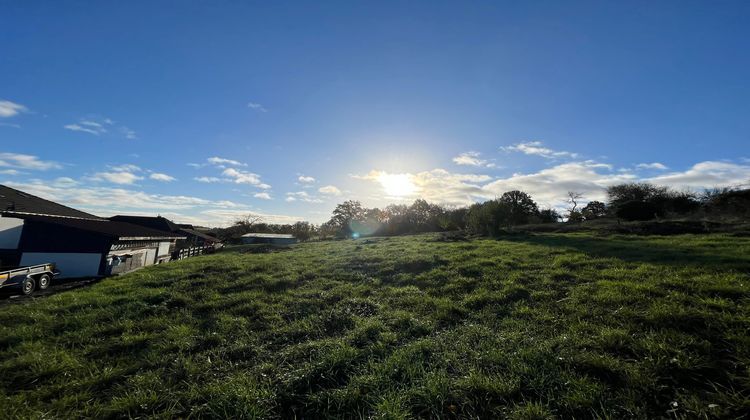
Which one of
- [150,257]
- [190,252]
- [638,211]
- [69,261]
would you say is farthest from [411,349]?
[638,211]

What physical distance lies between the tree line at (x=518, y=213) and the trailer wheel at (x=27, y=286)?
28.3 m

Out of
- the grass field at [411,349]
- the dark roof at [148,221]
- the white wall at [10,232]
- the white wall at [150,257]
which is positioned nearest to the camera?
the grass field at [411,349]

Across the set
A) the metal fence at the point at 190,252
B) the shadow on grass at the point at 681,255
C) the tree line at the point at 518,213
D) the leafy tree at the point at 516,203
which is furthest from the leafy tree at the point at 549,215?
the metal fence at the point at 190,252

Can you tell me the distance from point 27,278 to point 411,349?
1790cm

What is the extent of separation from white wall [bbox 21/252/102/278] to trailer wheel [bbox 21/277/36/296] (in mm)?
5553

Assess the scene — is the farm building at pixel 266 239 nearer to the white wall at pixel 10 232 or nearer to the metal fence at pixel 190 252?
the metal fence at pixel 190 252

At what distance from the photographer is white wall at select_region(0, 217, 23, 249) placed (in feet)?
62.8

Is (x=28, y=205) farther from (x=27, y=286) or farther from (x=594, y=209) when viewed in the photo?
(x=594, y=209)

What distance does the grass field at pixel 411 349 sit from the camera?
3.79 metres

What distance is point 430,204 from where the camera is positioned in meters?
67.6

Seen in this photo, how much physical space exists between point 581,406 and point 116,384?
6187 mm

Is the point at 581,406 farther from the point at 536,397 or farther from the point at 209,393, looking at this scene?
→ the point at 209,393

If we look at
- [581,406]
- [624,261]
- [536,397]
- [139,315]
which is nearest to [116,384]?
[139,315]

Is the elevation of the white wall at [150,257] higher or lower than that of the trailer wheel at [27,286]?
higher
